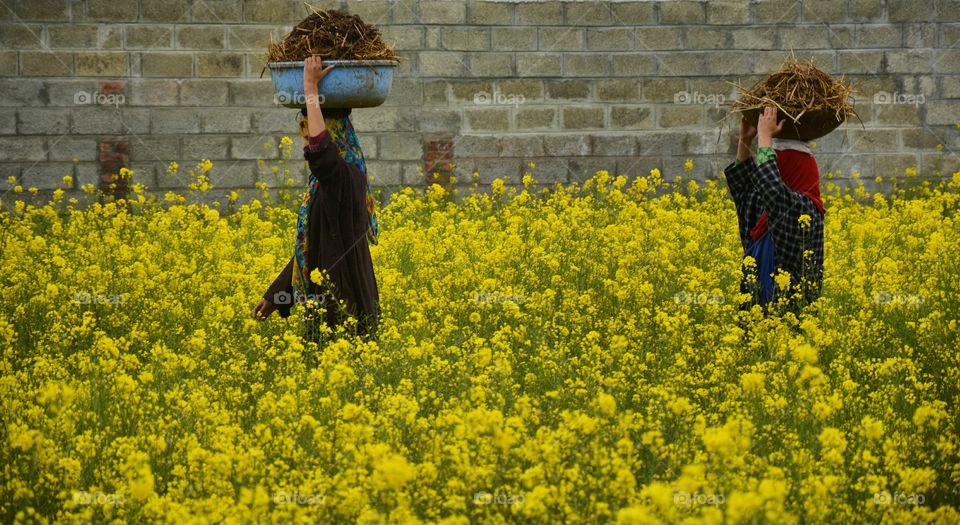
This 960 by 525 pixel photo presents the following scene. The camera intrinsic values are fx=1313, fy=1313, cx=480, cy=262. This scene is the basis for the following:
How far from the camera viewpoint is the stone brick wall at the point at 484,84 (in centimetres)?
959

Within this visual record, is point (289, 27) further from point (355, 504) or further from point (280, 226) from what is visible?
point (355, 504)

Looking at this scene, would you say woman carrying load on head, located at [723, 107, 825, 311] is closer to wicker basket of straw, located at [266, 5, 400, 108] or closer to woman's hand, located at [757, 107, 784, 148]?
woman's hand, located at [757, 107, 784, 148]

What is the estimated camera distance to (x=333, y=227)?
17.8 feet

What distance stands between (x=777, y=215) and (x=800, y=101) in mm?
495

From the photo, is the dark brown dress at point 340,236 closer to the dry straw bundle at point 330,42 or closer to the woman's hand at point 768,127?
the dry straw bundle at point 330,42

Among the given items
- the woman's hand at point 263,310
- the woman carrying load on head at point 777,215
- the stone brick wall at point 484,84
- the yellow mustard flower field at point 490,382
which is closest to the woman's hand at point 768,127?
the woman carrying load on head at point 777,215

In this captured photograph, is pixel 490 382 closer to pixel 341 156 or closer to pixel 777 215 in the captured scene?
pixel 341 156

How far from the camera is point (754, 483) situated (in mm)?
3744

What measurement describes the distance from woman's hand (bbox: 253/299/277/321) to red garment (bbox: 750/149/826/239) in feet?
7.28

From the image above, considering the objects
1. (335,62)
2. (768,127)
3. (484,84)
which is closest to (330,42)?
(335,62)

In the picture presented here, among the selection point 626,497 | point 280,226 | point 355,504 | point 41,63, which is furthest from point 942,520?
point 41,63

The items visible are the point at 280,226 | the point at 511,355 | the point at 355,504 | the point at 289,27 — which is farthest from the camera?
the point at 289,27

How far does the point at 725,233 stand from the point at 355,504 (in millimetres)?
5161

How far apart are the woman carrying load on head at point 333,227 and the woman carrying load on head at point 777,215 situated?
1.66m
